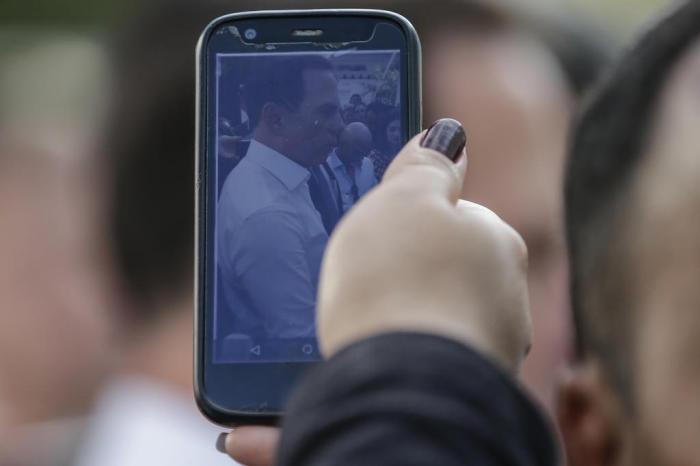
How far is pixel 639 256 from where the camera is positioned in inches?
50.8

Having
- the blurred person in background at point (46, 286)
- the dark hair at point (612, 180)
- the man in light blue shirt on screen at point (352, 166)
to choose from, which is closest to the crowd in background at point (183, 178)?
the blurred person in background at point (46, 286)

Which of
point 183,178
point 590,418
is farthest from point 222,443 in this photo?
point 183,178

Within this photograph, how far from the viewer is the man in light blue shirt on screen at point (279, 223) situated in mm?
1358

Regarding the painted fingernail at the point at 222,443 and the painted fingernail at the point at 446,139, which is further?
the painted fingernail at the point at 222,443

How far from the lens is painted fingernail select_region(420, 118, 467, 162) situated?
117cm

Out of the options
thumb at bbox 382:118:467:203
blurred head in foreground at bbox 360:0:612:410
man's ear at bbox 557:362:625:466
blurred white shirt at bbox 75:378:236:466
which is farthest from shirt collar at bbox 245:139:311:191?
blurred head in foreground at bbox 360:0:612:410

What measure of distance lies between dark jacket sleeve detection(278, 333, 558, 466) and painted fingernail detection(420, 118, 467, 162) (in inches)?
9.3

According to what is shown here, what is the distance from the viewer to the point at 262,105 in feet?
4.63

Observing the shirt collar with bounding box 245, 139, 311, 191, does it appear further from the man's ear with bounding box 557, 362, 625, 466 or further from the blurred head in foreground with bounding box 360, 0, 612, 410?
the blurred head in foreground with bounding box 360, 0, 612, 410

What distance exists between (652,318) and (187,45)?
3.62 ft

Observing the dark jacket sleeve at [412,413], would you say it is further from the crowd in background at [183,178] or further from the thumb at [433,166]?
the crowd in background at [183,178]

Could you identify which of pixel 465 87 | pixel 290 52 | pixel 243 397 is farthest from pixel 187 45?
pixel 243 397

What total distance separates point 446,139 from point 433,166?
0.14 ft

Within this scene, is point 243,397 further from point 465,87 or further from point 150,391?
point 465,87
